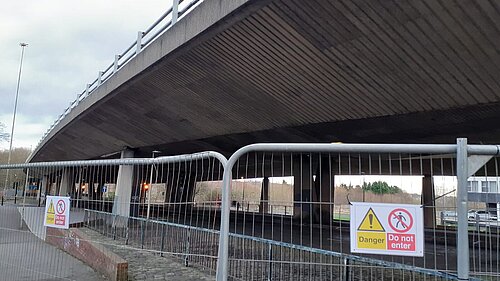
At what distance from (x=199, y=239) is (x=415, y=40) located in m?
6.49

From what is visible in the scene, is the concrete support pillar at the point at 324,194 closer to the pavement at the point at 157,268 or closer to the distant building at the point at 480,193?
the distant building at the point at 480,193

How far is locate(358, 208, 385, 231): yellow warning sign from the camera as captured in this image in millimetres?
2938

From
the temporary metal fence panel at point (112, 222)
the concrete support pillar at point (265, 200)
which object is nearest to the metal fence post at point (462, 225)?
the temporary metal fence panel at point (112, 222)

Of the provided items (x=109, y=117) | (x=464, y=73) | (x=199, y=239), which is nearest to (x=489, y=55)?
(x=464, y=73)

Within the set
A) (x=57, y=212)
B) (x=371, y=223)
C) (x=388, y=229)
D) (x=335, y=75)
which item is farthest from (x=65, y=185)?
(x=388, y=229)

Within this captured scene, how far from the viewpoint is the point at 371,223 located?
2961 mm

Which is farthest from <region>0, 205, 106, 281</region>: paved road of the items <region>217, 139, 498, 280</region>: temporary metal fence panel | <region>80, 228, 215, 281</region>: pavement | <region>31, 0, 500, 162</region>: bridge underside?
<region>31, 0, 500, 162</region>: bridge underside

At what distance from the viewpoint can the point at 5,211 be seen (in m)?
9.08

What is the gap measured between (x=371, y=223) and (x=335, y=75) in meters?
7.55

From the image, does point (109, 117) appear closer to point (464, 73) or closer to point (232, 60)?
point (232, 60)

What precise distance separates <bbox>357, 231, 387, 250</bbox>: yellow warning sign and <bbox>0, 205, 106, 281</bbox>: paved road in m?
7.00

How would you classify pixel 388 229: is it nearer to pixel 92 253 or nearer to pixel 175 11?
pixel 92 253

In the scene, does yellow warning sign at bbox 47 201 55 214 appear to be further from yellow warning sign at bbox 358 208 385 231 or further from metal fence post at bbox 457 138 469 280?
metal fence post at bbox 457 138 469 280

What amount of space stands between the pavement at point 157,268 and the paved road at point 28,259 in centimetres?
85
